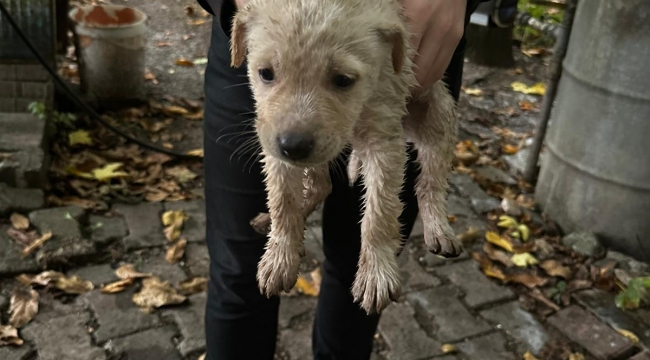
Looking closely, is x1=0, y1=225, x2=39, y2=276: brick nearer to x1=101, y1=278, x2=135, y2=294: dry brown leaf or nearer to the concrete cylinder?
x1=101, y1=278, x2=135, y2=294: dry brown leaf

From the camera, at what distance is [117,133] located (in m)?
4.38

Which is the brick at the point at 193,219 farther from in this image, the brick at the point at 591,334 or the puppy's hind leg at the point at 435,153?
the puppy's hind leg at the point at 435,153

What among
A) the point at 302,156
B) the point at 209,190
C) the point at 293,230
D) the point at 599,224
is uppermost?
the point at 302,156

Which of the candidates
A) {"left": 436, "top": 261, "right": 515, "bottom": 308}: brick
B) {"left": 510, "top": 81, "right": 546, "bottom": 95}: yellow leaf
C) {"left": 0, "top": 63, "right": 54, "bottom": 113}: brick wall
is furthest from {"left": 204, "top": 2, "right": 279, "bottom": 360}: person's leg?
{"left": 510, "top": 81, "right": 546, "bottom": 95}: yellow leaf

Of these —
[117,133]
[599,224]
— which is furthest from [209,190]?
[599,224]

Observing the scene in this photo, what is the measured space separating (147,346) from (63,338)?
39 cm

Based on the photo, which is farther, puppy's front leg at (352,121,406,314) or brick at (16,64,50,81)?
brick at (16,64,50,81)

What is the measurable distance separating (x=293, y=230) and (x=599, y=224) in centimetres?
322

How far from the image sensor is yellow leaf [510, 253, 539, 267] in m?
3.82

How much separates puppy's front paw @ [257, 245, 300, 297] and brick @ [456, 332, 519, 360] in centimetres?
203

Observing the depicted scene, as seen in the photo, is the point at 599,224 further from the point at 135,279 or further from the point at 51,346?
the point at 51,346

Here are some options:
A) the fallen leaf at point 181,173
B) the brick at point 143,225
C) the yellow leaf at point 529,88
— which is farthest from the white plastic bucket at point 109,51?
the yellow leaf at point 529,88

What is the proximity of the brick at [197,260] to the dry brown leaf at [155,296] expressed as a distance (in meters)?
0.20

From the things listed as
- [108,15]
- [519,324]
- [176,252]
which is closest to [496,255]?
[519,324]
